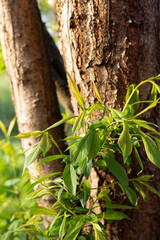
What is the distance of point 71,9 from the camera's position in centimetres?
69

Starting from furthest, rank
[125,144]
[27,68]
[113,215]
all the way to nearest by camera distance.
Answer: [27,68] → [113,215] → [125,144]

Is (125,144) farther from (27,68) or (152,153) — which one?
(27,68)

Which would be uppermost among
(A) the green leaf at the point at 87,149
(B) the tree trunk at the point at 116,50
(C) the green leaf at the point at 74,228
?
(B) the tree trunk at the point at 116,50

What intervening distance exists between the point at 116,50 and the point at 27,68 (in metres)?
0.37

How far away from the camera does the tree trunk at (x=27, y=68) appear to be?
35.0 inches

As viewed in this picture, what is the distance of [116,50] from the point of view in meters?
0.67

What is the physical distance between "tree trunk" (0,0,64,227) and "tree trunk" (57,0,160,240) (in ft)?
0.68

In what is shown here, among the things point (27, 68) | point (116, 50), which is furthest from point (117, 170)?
point (27, 68)

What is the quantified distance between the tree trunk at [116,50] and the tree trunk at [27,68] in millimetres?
208

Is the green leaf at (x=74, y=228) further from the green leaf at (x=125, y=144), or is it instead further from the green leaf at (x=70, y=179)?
the green leaf at (x=125, y=144)

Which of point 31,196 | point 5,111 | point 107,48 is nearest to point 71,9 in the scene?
point 107,48

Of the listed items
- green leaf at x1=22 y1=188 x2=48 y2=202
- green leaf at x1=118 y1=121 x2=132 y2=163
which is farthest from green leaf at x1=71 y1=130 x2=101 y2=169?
green leaf at x1=22 y1=188 x2=48 y2=202

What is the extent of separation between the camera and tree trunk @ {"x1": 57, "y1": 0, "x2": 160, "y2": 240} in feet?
2.19

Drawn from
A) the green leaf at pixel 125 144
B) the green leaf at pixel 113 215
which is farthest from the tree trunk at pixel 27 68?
the green leaf at pixel 125 144
